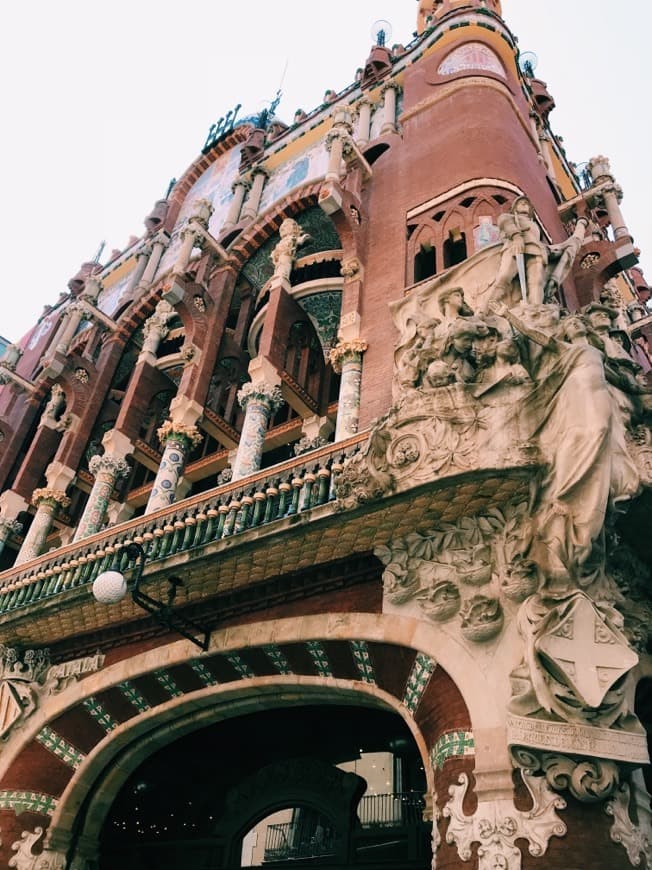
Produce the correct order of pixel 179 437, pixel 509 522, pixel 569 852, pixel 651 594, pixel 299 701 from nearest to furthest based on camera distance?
1. pixel 569 852
2. pixel 509 522
3. pixel 651 594
4. pixel 299 701
5. pixel 179 437

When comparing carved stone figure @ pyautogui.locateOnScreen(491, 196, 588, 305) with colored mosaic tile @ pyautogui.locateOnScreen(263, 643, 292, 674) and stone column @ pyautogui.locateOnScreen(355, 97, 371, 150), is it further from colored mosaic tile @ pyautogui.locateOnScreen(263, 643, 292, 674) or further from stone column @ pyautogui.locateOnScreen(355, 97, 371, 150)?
stone column @ pyautogui.locateOnScreen(355, 97, 371, 150)

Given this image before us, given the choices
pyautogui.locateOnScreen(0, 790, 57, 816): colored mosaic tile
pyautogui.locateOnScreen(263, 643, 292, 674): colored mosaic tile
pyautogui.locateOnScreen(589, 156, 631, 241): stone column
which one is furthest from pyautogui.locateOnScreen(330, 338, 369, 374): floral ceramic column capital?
pyautogui.locateOnScreen(0, 790, 57, 816): colored mosaic tile

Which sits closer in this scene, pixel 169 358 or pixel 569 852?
pixel 569 852

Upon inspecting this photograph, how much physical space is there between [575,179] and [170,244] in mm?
11189

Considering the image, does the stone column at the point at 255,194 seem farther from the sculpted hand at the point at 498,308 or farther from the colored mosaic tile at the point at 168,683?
the colored mosaic tile at the point at 168,683

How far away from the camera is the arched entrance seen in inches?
336

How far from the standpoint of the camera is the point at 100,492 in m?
13.4

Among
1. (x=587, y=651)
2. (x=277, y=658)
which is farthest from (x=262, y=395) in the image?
(x=587, y=651)

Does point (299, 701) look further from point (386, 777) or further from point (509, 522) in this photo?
point (509, 522)

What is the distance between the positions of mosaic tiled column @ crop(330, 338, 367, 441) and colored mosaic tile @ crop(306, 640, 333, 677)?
2.87 m

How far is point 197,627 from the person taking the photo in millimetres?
8852

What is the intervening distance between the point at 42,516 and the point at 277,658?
304 inches

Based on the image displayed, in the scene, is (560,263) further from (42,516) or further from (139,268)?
(139,268)

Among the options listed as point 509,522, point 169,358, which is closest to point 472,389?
point 509,522
